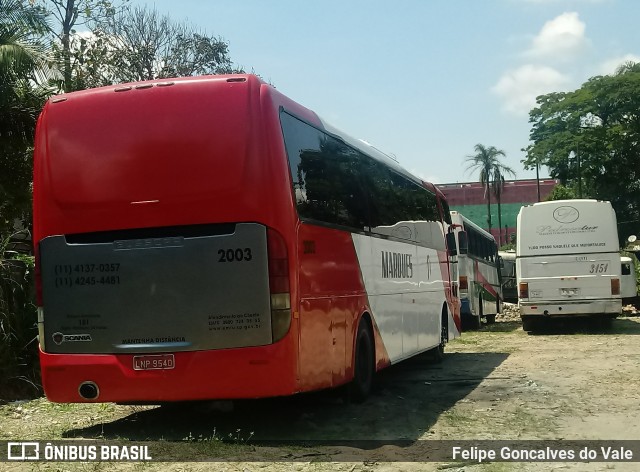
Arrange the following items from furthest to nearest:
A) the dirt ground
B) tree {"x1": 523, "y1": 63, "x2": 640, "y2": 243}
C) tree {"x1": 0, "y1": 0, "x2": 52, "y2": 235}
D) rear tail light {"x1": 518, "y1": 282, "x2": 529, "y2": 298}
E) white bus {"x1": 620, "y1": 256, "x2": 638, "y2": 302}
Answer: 1. tree {"x1": 523, "y1": 63, "x2": 640, "y2": 243}
2. white bus {"x1": 620, "y1": 256, "x2": 638, "y2": 302}
3. rear tail light {"x1": 518, "y1": 282, "x2": 529, "y2": 298}
4. tree {"x1": 0, "y1": 0, "x2": 52, "y2": 235}
5. the dirt ground

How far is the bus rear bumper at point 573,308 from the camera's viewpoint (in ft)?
72.1

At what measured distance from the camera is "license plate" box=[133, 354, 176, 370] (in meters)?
7.80

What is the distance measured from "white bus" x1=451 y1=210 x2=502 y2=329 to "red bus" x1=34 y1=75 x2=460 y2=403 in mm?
13819

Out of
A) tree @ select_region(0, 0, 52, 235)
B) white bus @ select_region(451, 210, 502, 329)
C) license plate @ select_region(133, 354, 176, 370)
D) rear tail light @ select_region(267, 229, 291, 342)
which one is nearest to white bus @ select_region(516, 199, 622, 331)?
white bus @ select_region(451, 210, 502, 329)

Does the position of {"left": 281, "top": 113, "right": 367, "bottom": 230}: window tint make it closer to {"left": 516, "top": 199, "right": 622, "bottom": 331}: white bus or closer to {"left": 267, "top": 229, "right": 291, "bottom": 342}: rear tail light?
{"left": 267, "top": 229, "right": 291, "bottom": 342}: rear tail light

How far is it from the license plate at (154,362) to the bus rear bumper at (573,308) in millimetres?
16160

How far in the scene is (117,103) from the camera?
26.8ft

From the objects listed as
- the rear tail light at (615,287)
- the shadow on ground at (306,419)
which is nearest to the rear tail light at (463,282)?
the rear tail light at (615,287)

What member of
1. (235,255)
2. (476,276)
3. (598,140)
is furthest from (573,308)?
(598,140)

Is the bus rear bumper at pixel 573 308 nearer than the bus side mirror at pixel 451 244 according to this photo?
No

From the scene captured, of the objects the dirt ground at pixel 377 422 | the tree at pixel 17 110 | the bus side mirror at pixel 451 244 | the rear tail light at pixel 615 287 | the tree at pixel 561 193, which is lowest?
the dirt ground at pixel 377 422

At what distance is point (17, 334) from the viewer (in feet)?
38.7

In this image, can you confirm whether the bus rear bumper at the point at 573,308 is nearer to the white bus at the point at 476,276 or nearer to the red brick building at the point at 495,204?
the white bus at the point at 476,276

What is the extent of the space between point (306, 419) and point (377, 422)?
2.65ft
